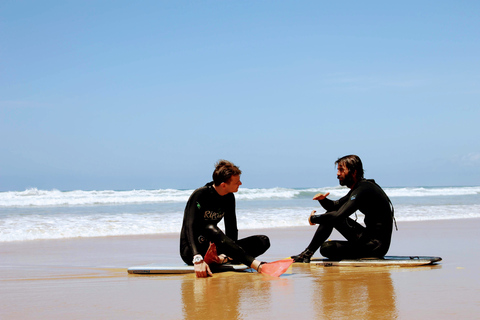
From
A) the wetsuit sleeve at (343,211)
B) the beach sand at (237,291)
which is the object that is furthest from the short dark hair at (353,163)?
the beach sand at (237,291)

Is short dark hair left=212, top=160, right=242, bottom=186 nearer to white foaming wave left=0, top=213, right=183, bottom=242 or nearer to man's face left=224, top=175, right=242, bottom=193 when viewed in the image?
man's face left=224, top=175, right=242, bottom=193

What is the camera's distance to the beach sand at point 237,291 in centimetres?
373

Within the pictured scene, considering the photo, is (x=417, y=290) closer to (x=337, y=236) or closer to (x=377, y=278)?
(x=377, y=278)

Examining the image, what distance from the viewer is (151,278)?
552cm

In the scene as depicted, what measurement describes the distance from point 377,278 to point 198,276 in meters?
1.87

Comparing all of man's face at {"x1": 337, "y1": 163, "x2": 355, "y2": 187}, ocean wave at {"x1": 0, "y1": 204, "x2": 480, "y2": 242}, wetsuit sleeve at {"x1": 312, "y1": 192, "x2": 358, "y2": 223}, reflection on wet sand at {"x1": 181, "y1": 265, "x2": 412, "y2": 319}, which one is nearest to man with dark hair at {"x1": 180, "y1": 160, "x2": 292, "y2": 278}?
reflection on wet sand at {"x1": 181, "y1": 265, "x2": 412, "y2": 319}

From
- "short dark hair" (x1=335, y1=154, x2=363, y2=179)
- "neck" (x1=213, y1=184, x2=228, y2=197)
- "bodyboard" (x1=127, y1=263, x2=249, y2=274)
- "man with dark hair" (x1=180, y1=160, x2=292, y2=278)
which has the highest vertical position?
"short dark hair" (x1=335, y1=154, x2=363, y2=179)

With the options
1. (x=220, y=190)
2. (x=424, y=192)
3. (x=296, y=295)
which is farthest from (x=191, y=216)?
(x=424, y=192)

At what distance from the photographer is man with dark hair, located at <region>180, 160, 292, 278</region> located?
5.48 meters

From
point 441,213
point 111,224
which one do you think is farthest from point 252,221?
point 441,213

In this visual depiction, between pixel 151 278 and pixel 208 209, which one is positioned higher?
pixel 208 209

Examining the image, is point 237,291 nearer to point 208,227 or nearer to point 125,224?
point 208,227

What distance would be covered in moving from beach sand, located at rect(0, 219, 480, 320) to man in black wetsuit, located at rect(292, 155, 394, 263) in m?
0.42

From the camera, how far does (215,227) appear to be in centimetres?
567
